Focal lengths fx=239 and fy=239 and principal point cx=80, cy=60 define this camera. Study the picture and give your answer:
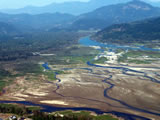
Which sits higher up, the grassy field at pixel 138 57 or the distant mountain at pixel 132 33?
the distant mountain at pixel 132 33

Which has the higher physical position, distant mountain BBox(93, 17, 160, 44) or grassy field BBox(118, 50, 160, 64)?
distant mountain BBox(93, 17, 160, 44)

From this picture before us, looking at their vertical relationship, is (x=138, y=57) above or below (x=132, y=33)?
below

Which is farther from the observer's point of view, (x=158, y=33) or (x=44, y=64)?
(x=158, y=33)

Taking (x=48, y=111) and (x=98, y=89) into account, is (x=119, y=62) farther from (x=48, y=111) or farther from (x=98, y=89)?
(x=48, y=111)

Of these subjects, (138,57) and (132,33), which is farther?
(132,33)

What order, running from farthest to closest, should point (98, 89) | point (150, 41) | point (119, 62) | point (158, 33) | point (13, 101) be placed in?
point (158, 33) → point (150, 41) → point (119, 62) → point (98, 89) → point (13, 101)

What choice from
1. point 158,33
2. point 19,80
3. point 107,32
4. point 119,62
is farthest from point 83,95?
point 107,32

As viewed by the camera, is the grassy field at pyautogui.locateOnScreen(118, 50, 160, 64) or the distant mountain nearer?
the grassy field at pyautogui.locateOnScreen(118, 50, 160, 64)

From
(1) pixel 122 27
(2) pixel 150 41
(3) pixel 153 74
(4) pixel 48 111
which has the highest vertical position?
(1) pixel 122 27
